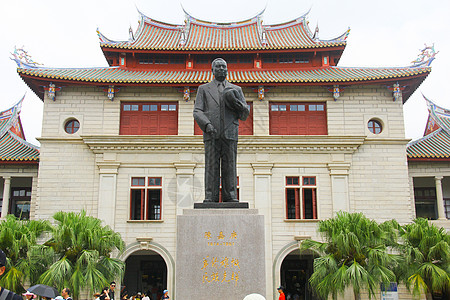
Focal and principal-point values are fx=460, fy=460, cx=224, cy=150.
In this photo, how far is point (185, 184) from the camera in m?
22.1

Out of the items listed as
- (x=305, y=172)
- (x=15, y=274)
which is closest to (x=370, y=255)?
(x=305, y=172)

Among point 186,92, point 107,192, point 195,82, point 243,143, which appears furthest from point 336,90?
point 107,192

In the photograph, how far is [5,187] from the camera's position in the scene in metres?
23.5

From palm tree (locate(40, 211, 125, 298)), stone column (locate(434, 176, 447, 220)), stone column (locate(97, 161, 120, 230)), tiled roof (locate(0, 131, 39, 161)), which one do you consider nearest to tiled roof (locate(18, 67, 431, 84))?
tiled roof (locate(0, 131, 39, 161))

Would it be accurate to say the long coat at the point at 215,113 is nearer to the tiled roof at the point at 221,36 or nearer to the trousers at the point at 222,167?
the trousers at the point at 222,167

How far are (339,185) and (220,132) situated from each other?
47.8 ft

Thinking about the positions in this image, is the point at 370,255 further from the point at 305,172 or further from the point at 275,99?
the point at 275,99

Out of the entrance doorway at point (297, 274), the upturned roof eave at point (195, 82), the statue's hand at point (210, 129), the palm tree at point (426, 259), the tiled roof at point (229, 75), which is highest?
the tiled roof at point (229, 75)

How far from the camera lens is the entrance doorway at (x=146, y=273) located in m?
24.5

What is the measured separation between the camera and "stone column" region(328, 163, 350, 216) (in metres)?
21.8

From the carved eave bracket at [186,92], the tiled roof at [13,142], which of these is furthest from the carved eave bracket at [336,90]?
the tiled roof at [13,142]

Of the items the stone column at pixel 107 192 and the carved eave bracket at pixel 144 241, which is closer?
the carved eave bracket at pixel 144 241

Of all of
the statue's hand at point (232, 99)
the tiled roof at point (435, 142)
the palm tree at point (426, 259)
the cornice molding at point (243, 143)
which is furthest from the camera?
the tiled roof at point (435, 142)

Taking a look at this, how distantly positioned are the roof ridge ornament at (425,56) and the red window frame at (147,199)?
47.7ft
